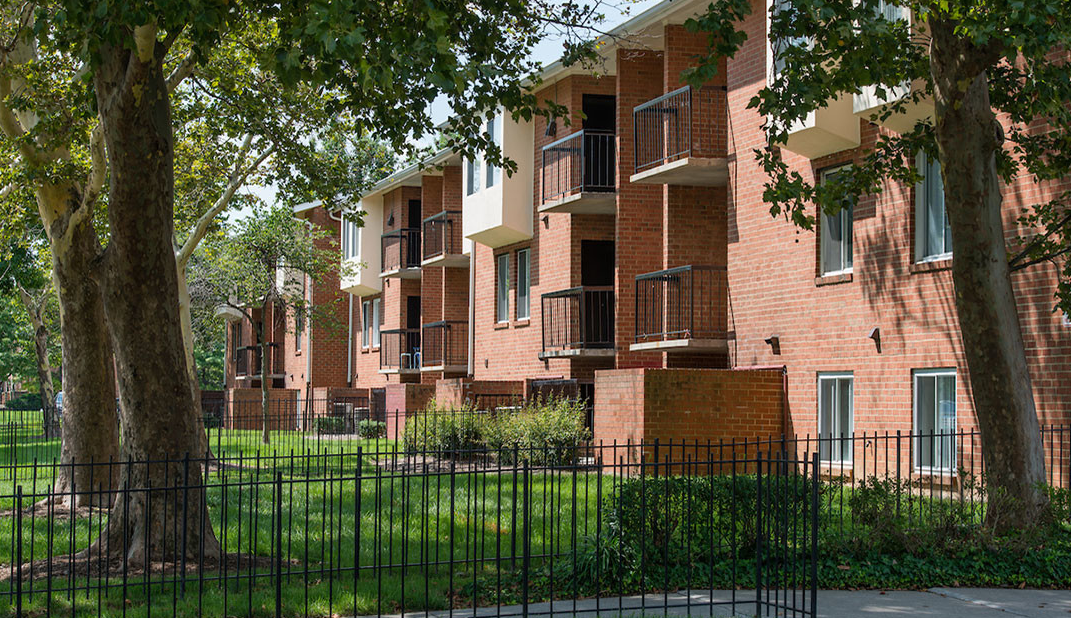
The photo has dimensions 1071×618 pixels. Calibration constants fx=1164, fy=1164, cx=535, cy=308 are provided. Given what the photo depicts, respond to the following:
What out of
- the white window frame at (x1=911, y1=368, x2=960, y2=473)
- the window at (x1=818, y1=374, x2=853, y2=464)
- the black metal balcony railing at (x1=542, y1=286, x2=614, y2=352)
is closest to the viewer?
the white window frame at (x1=911, y1=368, x2=960, y2=473)

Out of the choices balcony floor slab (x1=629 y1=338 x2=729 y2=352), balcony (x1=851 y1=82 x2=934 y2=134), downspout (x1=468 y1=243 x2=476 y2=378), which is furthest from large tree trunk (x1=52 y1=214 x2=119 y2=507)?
downspout (x1=468 y1=243 x2=476 y2=378)

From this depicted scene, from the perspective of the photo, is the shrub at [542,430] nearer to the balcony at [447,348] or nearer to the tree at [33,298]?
the tree at [33,298]

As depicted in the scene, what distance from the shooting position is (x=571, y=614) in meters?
9.56

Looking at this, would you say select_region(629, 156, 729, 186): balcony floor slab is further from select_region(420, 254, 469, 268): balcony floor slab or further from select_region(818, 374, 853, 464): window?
select_region(420, 254, 469, 268): balcony floor slab

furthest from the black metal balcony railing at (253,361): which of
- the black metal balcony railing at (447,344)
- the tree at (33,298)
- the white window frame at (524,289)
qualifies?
the white window frame at (524,289)

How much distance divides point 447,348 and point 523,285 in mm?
6151

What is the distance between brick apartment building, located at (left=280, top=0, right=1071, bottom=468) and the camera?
1639 cm

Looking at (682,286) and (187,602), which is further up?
(682,286)

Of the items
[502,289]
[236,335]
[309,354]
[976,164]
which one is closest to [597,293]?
[502,289]

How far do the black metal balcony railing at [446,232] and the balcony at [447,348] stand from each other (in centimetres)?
214

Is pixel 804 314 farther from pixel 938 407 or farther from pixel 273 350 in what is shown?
pixel 273 350

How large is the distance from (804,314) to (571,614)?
10.2m

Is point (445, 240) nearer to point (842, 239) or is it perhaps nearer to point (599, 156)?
point (599, 156)

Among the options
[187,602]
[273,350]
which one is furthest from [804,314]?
[273,350]
